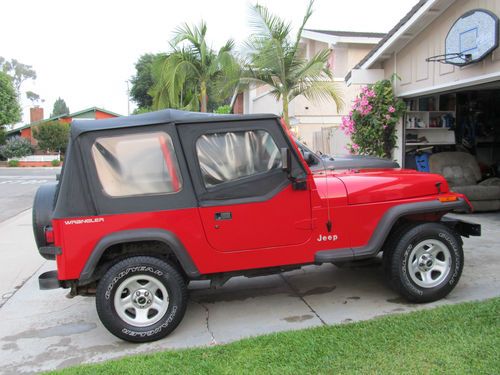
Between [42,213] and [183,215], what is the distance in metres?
1.38

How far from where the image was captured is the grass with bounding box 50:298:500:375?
10.9 feet

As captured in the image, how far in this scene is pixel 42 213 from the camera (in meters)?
4.29

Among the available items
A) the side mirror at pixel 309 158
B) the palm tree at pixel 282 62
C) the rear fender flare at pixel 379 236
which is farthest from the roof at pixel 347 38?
the rear fender flare at pixel 379 236

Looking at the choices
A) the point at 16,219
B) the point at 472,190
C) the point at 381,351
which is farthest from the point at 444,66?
the point at 16,219

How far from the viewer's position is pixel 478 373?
3135 millimetres

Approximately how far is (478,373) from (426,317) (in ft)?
3.12

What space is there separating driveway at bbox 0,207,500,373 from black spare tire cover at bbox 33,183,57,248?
0.94 meters

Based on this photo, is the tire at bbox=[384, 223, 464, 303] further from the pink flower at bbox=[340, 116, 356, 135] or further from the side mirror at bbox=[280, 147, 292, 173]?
the pink flower at bbox=[340, 116, 356, 135]

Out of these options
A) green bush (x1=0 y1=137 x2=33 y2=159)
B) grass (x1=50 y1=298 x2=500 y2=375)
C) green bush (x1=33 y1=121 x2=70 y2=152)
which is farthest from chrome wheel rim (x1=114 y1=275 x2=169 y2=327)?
green bush (x1=0 y1=137 x2=33 y2=159)

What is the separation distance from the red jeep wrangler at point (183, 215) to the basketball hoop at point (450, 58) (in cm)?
441

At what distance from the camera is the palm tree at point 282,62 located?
11594 millimetres

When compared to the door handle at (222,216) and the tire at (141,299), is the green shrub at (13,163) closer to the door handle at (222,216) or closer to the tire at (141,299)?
the tire at (141,299)

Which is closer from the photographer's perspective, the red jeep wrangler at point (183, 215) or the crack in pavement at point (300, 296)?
the red jeep wrangler at point (183, 215)

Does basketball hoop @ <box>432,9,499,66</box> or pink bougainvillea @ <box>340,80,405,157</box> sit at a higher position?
basketball hoop @ <box>432,9,499,66</box>
